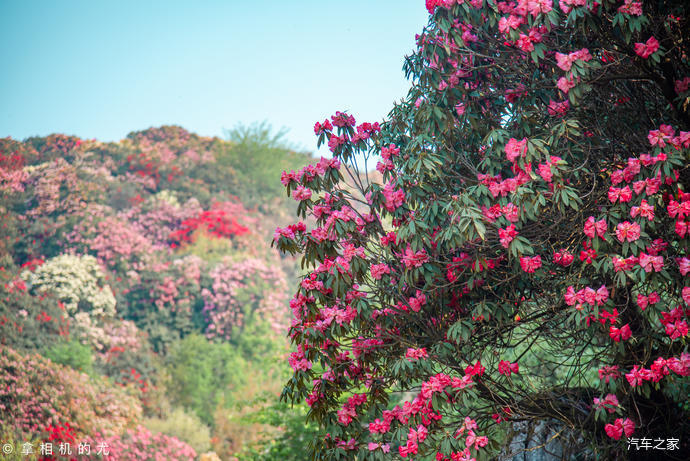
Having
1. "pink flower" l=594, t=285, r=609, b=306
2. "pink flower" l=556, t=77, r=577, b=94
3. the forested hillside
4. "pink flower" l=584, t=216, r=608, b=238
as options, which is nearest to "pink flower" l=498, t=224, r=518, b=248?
"pink flower" l=584, t=216, r=608, b=238

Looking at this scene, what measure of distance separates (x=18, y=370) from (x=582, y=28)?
10300 mm

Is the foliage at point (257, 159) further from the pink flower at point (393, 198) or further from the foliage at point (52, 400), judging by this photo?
the pink flower at point (393, 198)

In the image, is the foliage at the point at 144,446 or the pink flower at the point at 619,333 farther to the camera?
the foliage at the point at 144,446

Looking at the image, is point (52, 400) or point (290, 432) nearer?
point (290, 432)

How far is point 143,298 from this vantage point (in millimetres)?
14094

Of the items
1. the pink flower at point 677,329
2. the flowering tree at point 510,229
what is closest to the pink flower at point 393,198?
the flowering tree at point 510,229

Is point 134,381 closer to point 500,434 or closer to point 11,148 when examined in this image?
point 11,148

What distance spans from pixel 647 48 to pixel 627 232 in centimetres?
106

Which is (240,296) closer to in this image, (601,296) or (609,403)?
(609,403)

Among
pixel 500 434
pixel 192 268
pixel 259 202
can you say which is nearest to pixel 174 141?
pixel 259 202

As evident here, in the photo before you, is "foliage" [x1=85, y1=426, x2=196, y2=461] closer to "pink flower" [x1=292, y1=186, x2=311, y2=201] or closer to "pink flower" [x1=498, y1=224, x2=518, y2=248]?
"pink flower" [x1=292, y1=186, x2=311, y2=201]

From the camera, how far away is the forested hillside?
9.94 meters

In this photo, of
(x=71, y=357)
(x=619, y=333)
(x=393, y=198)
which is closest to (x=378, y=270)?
(x=393, y=198)

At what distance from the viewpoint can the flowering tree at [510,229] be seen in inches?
123
